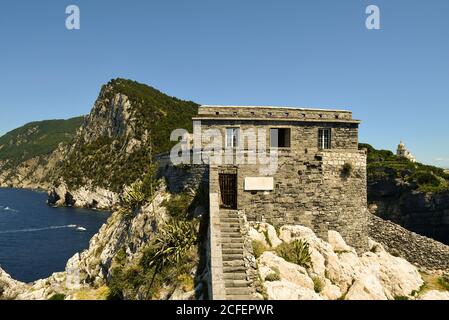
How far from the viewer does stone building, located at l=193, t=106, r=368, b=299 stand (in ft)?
71.2

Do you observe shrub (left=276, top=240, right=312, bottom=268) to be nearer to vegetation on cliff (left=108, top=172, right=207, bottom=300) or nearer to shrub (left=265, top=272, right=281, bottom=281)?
shrub (left=265, top=272, right=281, bottom=281)

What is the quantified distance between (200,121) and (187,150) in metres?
2.13

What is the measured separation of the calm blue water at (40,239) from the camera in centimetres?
5241

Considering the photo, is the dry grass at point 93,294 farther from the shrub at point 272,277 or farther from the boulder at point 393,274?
the boulder at point 393,274

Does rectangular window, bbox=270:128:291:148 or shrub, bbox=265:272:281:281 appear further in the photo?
rectangular window, bbox=270:128:291:148

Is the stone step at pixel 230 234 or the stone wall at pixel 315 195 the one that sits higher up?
the stone wall at pixel 315 195

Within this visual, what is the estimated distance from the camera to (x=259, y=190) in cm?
2175

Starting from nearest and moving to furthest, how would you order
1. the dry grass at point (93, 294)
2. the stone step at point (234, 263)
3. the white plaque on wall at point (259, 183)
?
the stone step at point (234, 263) < the white plaque on wall at point (259, 183) < the dry grass at point (93, 294)

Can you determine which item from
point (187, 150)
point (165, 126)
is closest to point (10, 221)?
point (165, 126)

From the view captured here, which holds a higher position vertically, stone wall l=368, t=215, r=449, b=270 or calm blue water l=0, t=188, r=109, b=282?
stone wall l=368, t=215, r=449, b=270

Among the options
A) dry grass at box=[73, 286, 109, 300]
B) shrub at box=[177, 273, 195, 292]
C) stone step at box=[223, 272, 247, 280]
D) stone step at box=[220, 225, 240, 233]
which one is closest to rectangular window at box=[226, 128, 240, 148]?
stone step at box=[220, 225, 240, 233]

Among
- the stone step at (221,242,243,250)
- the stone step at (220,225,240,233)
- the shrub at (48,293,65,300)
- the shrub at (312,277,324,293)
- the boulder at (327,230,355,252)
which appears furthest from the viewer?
the shrub at (48,293,65,300)

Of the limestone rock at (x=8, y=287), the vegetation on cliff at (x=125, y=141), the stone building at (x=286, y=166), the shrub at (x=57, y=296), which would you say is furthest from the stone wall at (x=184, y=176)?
the vegetation on cliff at (x=125, y=141)
